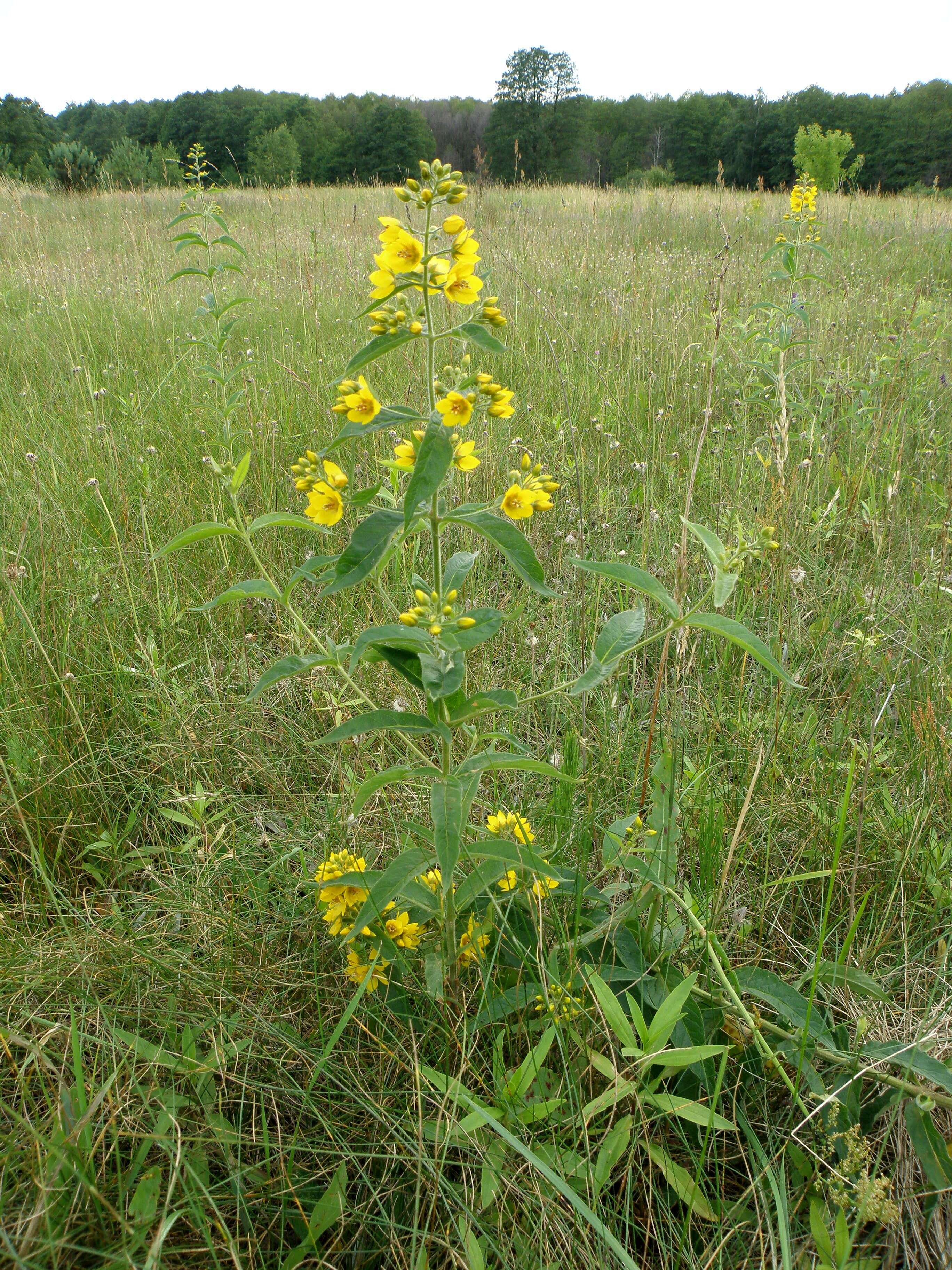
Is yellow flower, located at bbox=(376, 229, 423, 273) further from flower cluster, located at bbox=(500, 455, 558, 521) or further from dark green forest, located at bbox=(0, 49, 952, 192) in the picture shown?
dark green forest, located at bbox=(0, 49, 952, 192)

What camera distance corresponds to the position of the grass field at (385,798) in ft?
3.08

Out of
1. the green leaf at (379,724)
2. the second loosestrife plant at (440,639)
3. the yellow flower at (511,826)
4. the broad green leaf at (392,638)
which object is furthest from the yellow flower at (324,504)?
the yellow flower at (511,826)

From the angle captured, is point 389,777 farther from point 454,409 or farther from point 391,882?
point 454,409

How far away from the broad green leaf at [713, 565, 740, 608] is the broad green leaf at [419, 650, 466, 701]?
1.26 feet

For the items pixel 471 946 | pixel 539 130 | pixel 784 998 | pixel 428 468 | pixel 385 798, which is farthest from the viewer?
pixel 539 130

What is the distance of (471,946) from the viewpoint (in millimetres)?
1206

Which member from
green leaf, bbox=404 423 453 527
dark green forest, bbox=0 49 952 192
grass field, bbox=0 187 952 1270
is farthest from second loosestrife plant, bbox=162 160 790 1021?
dark green forest, bbox=0 49 952 192

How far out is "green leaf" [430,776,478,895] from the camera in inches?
37.2

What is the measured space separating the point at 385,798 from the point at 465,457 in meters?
0.88

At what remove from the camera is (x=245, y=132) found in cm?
2473

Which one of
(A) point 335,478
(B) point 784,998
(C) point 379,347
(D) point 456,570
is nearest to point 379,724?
(D) point 456,570

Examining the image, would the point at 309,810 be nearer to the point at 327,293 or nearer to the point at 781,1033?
the point at 781,1033

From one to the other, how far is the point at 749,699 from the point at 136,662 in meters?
1.63

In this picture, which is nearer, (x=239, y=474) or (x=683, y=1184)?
(x=683, y=1184)
